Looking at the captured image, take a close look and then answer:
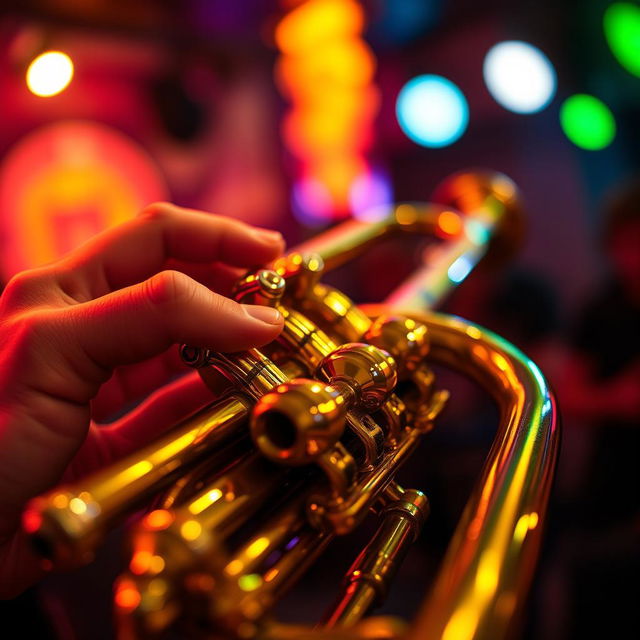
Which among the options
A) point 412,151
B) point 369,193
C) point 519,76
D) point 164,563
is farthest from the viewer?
point 412,151

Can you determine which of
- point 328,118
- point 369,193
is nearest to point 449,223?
point 328,118

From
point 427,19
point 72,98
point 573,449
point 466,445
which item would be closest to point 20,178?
point 72,98

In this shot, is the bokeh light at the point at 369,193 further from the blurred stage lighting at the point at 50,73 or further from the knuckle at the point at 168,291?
the knuckle at the point at 168,291

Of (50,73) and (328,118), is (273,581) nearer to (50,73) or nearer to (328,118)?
(50,73)

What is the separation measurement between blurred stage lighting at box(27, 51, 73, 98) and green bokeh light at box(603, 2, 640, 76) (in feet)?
7.34

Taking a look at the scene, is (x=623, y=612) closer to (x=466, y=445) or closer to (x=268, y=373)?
(x=466, y=445)

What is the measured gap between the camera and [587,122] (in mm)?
2957

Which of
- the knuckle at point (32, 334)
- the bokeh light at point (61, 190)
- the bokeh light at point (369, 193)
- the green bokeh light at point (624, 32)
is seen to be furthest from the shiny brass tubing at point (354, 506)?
the bokeh light at point (369, 193)

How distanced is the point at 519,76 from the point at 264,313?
301cm

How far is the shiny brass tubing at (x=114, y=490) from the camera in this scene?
27 cm

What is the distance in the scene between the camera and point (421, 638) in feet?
0.83

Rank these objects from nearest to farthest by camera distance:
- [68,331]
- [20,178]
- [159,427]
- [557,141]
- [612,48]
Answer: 1. [68,331]
2. [159,427]
3. [20,178]
4. [612,48]
5. [557,141]

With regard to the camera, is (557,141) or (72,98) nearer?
(72,98)

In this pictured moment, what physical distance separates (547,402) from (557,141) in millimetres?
3150
